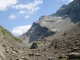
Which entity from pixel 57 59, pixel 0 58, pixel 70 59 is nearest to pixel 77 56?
pixel 70 59

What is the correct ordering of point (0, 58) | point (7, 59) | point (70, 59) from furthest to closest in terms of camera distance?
point (70, 59) < point (7, 59) < point (0, 58)

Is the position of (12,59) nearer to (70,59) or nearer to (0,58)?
(0,58)

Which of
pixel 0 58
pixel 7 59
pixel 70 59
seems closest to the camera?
pixel 0 58

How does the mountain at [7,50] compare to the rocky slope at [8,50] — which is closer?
the mountain at [7,50]

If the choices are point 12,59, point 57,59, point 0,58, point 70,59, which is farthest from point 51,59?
point 0,58

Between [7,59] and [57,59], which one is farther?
[57,59]

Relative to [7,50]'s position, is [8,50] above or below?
above

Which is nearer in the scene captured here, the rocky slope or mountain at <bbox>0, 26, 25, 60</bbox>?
mountain at <bbox>0, 26, 25, 60</bbox>

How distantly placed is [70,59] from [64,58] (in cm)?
392

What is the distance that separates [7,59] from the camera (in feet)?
190

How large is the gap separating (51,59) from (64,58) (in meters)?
4.47

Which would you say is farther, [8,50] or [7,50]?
[8,50]

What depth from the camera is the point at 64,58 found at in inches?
2621

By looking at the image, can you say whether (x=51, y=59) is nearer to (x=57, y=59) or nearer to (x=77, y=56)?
(x=57, y=59)
